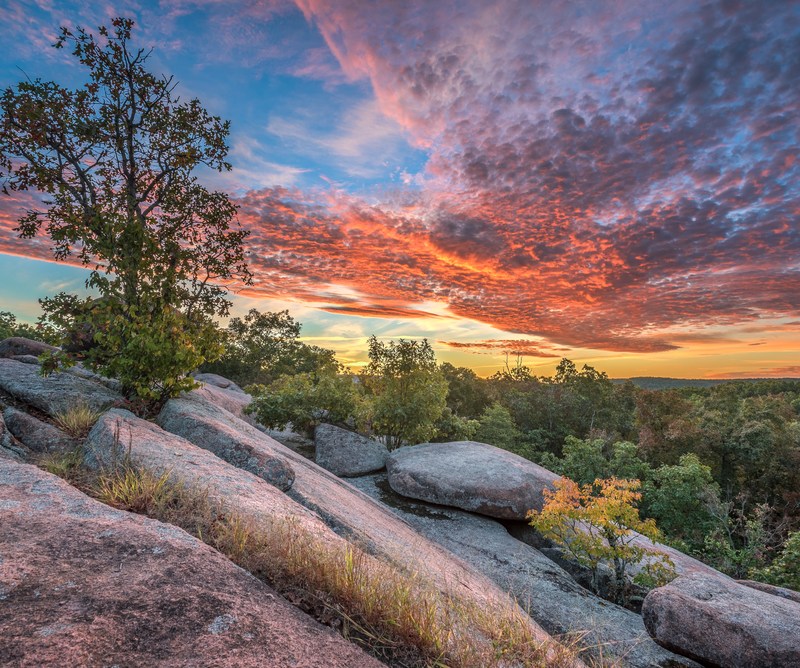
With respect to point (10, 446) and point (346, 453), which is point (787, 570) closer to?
point (346, 453)

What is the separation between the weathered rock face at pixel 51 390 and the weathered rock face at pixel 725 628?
11.4m

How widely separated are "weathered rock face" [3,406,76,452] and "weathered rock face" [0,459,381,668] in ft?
11.6

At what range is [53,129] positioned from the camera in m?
10.3

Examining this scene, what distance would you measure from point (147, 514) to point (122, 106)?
11623 millimetres

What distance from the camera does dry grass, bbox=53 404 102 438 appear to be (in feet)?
22.2

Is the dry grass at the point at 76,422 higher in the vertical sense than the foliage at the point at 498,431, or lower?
higher

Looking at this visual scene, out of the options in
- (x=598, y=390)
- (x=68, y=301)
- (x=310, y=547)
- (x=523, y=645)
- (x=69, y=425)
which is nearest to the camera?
(x=523, y=645)

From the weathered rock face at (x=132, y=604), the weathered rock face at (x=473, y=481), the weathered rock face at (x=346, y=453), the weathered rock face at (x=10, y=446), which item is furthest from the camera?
the weathered rock face at (x=346, y=453)

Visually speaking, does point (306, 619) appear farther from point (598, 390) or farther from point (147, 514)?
point (598, 390)

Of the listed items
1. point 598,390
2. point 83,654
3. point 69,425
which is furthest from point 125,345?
point 598,390

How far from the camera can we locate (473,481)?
1227 cm

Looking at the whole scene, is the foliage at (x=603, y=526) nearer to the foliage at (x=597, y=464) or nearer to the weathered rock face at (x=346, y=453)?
the weathered rock face at (x=346, y=453)

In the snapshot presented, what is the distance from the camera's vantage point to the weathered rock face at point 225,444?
6895 millimetres

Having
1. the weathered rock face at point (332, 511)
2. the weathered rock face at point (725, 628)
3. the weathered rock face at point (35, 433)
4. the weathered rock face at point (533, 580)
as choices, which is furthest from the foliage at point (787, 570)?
the weathered rock face at point (35, 433)
